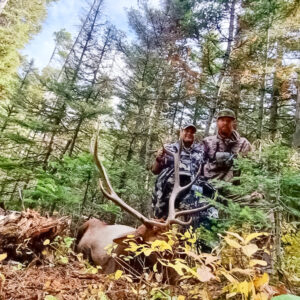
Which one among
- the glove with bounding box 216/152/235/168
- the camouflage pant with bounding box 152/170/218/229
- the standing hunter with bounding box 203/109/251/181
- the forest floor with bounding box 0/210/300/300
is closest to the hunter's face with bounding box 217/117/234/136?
the standing hunter with bounding box 203/109/251/181

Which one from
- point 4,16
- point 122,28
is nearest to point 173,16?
point 122,28

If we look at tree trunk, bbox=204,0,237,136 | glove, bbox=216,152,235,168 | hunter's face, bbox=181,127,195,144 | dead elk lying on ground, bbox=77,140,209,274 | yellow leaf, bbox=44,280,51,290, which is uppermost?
tree trunk, bbox=204,0,237,136

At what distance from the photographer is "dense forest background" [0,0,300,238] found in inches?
220

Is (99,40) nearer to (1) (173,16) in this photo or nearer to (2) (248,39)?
(1) (173,16)

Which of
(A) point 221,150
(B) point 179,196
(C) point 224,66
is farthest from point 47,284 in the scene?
(C) point 224,66

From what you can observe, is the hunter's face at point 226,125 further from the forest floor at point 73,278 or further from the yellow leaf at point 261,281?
the yellow leaf at point 261,281

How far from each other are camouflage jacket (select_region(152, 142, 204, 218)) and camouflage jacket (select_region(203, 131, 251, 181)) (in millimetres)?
225

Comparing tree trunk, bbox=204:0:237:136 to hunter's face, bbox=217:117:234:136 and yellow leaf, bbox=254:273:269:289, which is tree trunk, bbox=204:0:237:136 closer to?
hunter's face, bbox=217:117:234:136

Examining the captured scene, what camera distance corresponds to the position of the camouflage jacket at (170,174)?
18.2ft


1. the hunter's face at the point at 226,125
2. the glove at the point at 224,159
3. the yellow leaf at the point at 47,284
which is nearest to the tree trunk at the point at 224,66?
the hunter's face at the point at 226,125

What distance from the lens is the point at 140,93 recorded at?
11742 millimetres

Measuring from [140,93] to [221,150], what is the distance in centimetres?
730

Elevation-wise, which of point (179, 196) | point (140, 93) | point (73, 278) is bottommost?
point (73, 278)

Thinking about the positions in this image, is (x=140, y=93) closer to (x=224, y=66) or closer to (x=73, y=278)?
(x=224, y=66)
